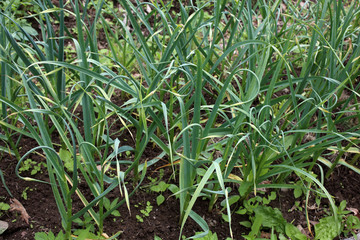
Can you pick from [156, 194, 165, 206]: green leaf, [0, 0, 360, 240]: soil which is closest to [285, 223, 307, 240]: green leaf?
[0, 0, 360, 240]: soil

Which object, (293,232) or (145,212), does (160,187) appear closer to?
(145,212)

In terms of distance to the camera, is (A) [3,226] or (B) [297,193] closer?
(A) [3,226]

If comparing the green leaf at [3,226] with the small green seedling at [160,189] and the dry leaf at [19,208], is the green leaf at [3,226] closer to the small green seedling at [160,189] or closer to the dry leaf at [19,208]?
the dry leaf at [19,208]

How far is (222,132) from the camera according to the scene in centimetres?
A: 181

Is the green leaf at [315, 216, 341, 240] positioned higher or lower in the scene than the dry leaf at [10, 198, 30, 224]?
lower

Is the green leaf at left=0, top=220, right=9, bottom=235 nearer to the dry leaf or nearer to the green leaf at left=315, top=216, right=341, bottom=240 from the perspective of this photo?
the dry leaf

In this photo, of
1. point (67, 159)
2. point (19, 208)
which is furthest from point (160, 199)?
point (19, 208)

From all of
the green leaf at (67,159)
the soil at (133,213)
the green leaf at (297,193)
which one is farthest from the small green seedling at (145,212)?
the green leaf at (297,193)

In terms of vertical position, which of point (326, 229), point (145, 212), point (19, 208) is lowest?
point (326, 229)

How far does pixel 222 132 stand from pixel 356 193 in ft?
3.18

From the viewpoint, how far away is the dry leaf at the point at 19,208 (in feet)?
5.64

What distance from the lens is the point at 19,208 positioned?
5.72 feet

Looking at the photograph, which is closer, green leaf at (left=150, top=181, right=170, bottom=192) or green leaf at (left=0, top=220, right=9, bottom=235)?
green leaf at (left=0, top=220, right=9, bottom=235)

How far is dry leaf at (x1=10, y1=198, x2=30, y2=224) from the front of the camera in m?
1.72
